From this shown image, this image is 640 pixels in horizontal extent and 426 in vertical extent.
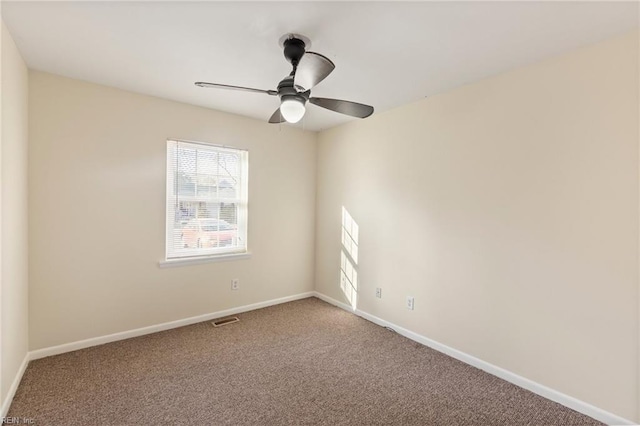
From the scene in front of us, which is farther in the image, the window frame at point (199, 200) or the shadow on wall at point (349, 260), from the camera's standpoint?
the shadow on wall at point (349, 260)

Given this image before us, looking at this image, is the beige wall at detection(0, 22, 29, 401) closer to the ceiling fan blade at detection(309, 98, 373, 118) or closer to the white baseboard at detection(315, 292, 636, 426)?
the ceiling fan blade at detection(309, 98, 373, 118)

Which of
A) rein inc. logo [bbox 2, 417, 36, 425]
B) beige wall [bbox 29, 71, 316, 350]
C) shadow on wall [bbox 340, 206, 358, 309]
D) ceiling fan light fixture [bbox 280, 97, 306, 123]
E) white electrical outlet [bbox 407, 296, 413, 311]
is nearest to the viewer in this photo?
rein inc. logo [bbox 2, 417, 36, 425]

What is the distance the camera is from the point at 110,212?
9.54 ft

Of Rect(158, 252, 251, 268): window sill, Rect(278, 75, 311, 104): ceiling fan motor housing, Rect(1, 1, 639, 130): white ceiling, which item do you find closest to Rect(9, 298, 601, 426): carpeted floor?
Rect(158, 252, 251, 268): window sill

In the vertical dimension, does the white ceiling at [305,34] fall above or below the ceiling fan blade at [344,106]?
above

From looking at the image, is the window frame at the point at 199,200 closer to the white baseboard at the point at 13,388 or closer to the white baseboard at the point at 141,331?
the white baseboard at the point at 141,331

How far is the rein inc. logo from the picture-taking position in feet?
6.04

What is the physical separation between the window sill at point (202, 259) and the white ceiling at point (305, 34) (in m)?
1.80

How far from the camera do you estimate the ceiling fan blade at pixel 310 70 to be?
1691mm

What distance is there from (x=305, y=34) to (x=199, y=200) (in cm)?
225

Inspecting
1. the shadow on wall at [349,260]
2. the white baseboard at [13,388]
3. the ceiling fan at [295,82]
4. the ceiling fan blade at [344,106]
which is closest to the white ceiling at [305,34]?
the ceiling fan at [295,82]

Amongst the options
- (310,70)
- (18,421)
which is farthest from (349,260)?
(18,421)

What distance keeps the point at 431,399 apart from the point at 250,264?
2.52m

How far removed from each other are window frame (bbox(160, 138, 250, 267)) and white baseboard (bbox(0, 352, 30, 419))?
1.23m
